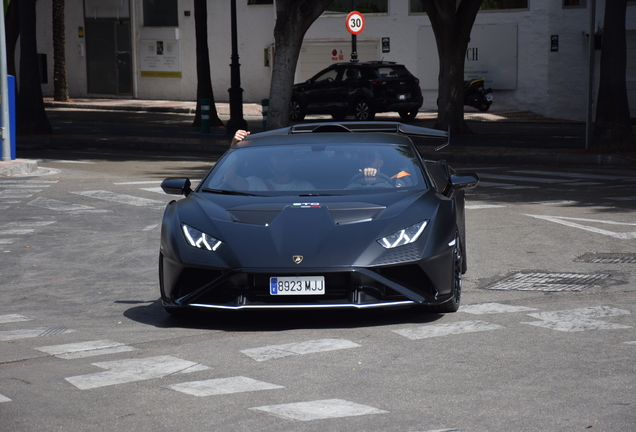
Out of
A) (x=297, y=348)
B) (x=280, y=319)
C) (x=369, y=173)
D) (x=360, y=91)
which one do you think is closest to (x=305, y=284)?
(x=297, y=348)

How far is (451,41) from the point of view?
78.5ft

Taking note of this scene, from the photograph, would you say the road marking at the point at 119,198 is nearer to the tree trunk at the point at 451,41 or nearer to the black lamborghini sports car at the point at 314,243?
the black lamborghini sports car at the point at 314,243

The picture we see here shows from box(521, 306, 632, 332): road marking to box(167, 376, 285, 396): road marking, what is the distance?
6.92ft

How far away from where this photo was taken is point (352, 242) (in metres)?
6.04

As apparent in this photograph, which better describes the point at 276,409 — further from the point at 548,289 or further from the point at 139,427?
the point at 548,289

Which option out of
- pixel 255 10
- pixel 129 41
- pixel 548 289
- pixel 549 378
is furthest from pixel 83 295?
pixel 129 41

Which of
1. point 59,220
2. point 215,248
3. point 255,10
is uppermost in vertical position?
point 255,10

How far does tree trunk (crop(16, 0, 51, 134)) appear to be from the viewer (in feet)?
81.5

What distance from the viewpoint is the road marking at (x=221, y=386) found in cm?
474

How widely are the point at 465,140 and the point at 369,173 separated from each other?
16.3 metres

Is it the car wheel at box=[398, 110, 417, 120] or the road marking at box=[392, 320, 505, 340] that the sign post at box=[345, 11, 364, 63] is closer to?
the car wheel at box=[398, 110, 417, 120]

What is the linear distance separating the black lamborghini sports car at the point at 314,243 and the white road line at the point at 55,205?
604 centimetres

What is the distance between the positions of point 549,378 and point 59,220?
812 cm

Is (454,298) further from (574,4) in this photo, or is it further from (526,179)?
(574,4)
